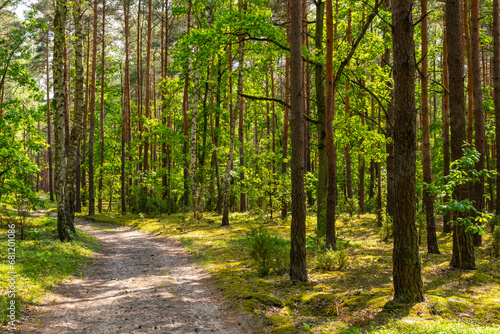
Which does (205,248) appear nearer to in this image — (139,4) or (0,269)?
(0,269)

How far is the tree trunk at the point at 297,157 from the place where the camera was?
7.75m

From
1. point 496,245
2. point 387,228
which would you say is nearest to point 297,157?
point 496,245

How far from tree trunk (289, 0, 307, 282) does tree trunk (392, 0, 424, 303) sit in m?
2.30

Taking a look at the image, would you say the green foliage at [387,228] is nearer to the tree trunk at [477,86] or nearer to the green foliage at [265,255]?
the tree trunk at [477,86]

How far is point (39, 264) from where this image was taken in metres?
→ 8.95

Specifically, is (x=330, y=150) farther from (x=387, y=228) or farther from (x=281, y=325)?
(x=281, y=325)

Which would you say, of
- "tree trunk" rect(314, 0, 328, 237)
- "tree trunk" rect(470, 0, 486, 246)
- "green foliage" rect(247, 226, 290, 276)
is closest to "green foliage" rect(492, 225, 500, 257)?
"tree trunk" rect(470, 0, 486, 246)

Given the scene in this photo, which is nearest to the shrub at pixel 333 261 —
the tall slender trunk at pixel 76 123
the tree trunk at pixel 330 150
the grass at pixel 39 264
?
the tree trunk at pixel 330 150

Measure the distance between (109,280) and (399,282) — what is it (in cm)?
722

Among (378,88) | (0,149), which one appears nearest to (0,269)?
(0,149)

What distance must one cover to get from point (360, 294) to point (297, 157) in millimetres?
3082

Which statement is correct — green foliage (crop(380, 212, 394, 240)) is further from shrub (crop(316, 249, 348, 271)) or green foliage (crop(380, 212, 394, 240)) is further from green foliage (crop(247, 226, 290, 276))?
green foliage (crop(247, 226, 290, 276))

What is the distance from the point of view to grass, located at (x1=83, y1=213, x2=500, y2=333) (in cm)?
516

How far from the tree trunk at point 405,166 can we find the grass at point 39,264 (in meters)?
6.56
